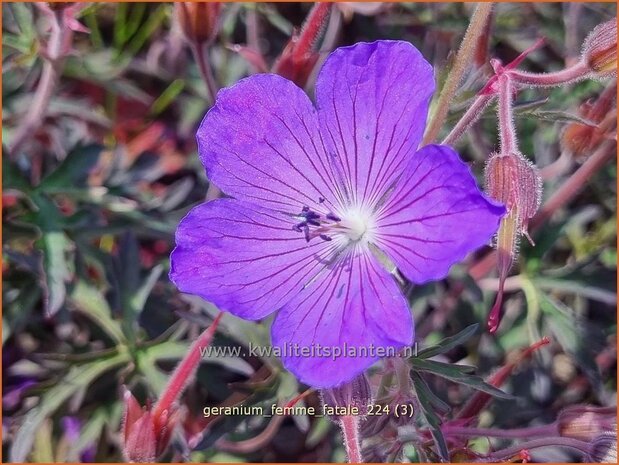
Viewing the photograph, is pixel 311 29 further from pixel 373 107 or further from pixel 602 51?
pixel 602 51

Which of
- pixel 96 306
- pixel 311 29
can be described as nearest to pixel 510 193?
pixel 311 29

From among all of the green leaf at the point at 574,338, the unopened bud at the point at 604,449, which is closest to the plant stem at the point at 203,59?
the green leaf at the point at 574,338

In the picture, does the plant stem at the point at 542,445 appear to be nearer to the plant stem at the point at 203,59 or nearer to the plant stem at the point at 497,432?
the plant stem at the point at 497,432

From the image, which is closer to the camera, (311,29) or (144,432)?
(144,432)

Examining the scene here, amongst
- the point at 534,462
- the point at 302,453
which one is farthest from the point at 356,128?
the point at 302,453

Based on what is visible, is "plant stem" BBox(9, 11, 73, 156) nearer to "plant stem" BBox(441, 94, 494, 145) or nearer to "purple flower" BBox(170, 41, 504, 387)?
"purple flower" BBox(170, 41, 504, 387)

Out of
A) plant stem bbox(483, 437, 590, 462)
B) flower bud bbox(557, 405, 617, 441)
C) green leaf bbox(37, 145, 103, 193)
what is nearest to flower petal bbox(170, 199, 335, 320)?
plant stem bbox(483, 437, 590, 462)

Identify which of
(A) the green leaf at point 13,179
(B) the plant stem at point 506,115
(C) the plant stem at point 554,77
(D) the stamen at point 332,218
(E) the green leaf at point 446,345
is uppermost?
(A) the green leaf at point 13,179
